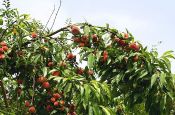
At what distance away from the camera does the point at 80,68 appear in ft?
15.5

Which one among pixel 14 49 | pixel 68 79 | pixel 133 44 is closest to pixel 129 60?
pixel 133 44

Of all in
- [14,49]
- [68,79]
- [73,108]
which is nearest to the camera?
[68,79]

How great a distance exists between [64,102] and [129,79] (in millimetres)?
758

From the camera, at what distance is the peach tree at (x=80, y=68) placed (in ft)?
14.8

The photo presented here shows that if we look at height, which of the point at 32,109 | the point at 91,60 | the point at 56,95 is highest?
the point at 91,60

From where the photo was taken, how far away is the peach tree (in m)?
4.51

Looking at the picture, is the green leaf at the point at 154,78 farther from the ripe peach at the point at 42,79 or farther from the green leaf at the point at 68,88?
the ripe peach at the point at 42,79

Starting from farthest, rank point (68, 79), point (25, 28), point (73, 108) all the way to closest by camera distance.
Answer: point (25, 28)
point (73, 108)
point (68, 79)

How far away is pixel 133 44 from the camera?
187 inches

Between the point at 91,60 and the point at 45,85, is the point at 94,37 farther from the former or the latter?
the point at 45,85

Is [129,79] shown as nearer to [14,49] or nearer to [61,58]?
[61,58]

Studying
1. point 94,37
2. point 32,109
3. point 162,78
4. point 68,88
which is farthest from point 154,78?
point 32,109

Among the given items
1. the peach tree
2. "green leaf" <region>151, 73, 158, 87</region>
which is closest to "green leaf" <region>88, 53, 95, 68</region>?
the peach tree

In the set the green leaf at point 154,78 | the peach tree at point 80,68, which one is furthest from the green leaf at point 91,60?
the green leaf at point 154,78
